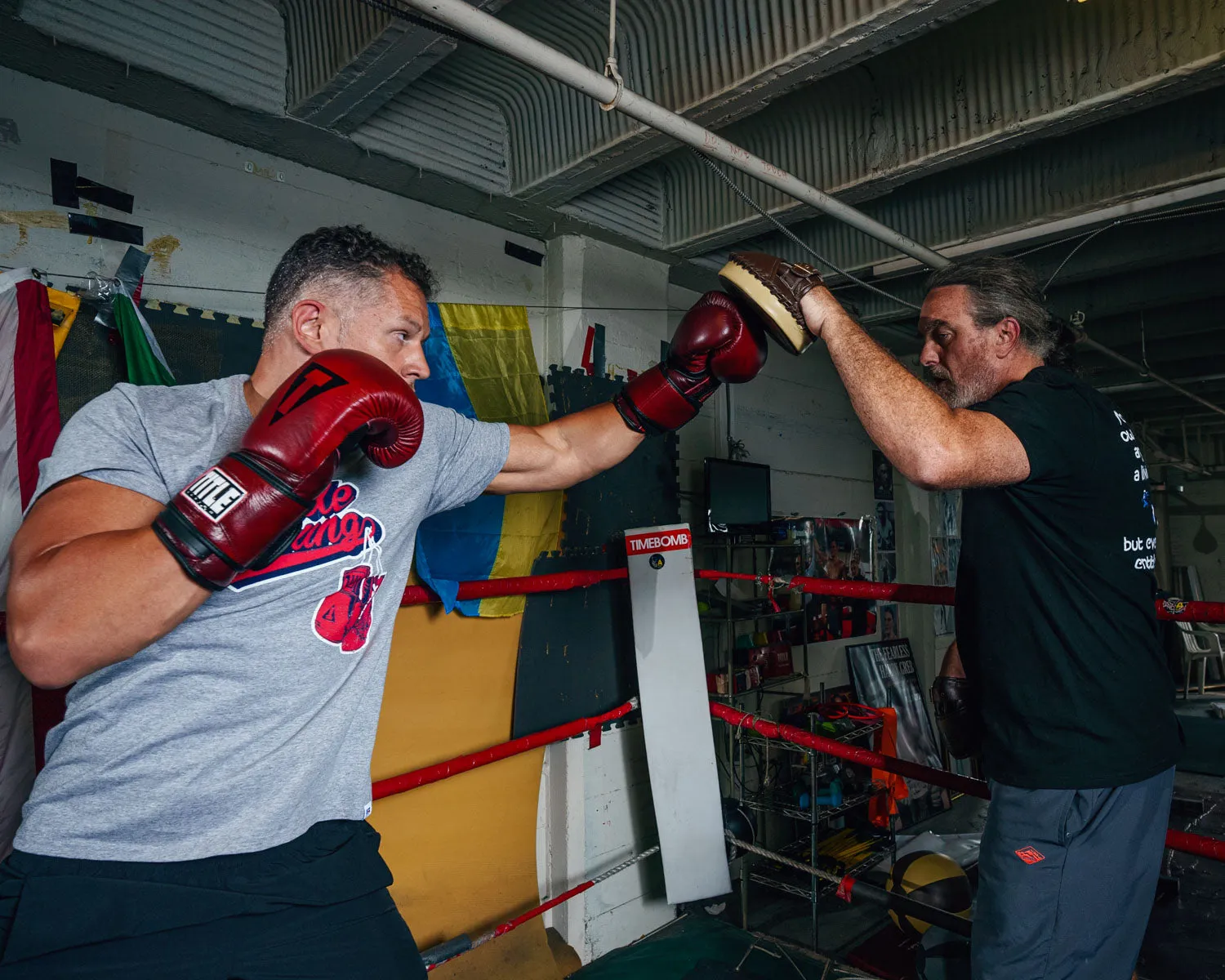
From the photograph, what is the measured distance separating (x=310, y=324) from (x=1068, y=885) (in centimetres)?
172

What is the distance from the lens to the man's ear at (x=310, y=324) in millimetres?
1354

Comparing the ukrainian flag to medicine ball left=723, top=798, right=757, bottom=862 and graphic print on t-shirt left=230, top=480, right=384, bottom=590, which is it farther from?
medicine ball left=723, top=798, right=757, bottom=862

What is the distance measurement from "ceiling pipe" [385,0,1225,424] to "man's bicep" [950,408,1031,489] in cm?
126

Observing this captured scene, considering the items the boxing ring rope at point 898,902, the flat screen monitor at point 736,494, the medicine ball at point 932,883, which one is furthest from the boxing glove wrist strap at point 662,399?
the flat screen monitor at point 736,494

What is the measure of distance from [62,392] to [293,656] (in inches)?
60.7

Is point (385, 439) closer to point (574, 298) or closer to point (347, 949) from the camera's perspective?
point (347, 949)

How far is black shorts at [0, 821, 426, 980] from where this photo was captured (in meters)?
0.99

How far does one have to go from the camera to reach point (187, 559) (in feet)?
3.03

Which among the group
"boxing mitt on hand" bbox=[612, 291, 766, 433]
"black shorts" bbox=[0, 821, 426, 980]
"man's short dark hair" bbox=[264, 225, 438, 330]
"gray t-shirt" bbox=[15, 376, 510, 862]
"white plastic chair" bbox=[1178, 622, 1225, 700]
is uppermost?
"man's short dark hair" bbox=[264, 225, 438, 330]

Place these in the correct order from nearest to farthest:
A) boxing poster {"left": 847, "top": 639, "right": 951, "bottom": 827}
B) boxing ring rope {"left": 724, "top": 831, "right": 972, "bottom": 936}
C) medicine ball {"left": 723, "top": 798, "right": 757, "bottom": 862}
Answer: boxing ring rope {"left": 724, "top": 831, "right": 972, "bottom": 936} → medicine ball {"left": 723, "top": 798, "right": 757, "bottom": 862} → boxing poster {"left": 847, "top": 639, "right": 951, "bottom": 827}

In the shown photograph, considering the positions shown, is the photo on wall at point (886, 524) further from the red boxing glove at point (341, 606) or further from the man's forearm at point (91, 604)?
the man's forearm at point (91, 604)

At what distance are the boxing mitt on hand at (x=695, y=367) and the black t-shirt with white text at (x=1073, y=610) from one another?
53cm

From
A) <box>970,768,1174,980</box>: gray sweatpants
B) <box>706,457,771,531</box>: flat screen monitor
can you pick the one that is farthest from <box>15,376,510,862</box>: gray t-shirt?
<box>706,457,771,531</box>: flat screen monitor

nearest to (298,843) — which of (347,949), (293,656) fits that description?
(347,949)
